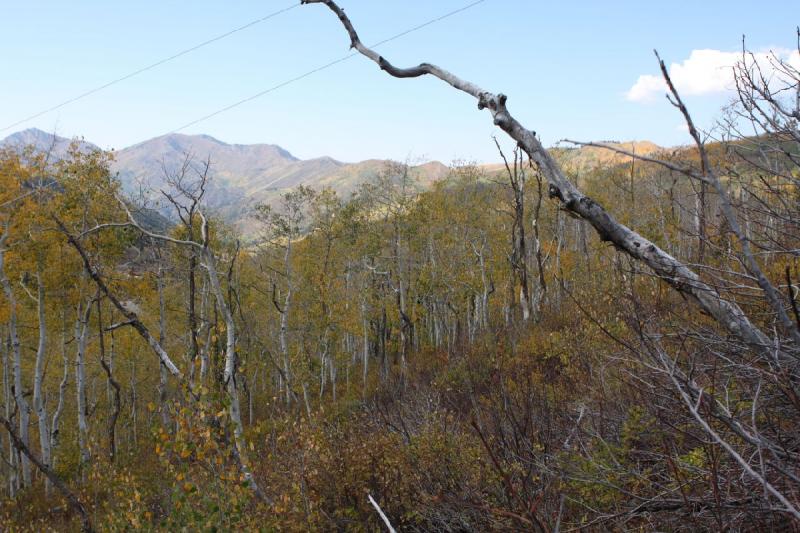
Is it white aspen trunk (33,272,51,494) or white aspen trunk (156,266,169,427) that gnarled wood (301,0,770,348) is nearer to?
white aspen trunk (156,266,169,427)

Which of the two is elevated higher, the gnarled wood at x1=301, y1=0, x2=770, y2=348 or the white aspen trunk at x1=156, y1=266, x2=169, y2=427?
the gnarled wood at x1=301, y1=0, x2=770, y2=348

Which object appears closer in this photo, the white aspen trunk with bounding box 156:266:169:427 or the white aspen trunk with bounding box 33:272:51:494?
the white aspen trunk with bounding box 156:266:169:427

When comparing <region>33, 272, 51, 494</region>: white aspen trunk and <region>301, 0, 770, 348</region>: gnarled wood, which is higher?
<region>301, 0, 770, 348</region>: gnarled wood

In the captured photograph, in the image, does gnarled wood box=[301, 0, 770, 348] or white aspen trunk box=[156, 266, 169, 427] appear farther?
white aspen trunk box=[156, 266, 169, 427]

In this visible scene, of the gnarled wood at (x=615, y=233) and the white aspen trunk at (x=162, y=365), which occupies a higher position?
the gnarled wood at (x=615, y=233)

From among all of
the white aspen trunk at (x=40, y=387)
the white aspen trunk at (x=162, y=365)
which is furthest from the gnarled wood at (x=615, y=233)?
the white aspen trunk at (x=40, y=387)

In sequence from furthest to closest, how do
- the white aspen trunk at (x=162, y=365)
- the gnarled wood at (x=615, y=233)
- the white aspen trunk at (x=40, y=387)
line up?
the white aspen trunk at (x=40, y=387) → the white aspen trunk at (x=162, y=365) → the gnarled wood at (x=615, y=233)

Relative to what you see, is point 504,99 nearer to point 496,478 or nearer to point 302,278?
point 496,478

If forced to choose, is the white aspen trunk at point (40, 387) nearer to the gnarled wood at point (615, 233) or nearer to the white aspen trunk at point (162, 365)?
the white aspen trunk at point (162, 365)

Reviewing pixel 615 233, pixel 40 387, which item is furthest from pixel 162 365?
pixel 615 233

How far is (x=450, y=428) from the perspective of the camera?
666cm

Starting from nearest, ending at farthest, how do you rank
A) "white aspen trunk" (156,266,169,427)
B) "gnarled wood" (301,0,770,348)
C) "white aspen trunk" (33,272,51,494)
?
1. "gnarled wood" (301,0,770,348)
2. "white aspen trunk" (156,266,169,427)
3. "white aspen trunk" (33,272,51,494)

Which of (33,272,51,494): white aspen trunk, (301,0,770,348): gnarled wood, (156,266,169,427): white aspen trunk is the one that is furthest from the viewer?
(33,272,51,494): white aspen trunk

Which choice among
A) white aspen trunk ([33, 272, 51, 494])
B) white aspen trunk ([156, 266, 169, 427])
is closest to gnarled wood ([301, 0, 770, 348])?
white aspen trunk ([156, 266, 169, 427])
